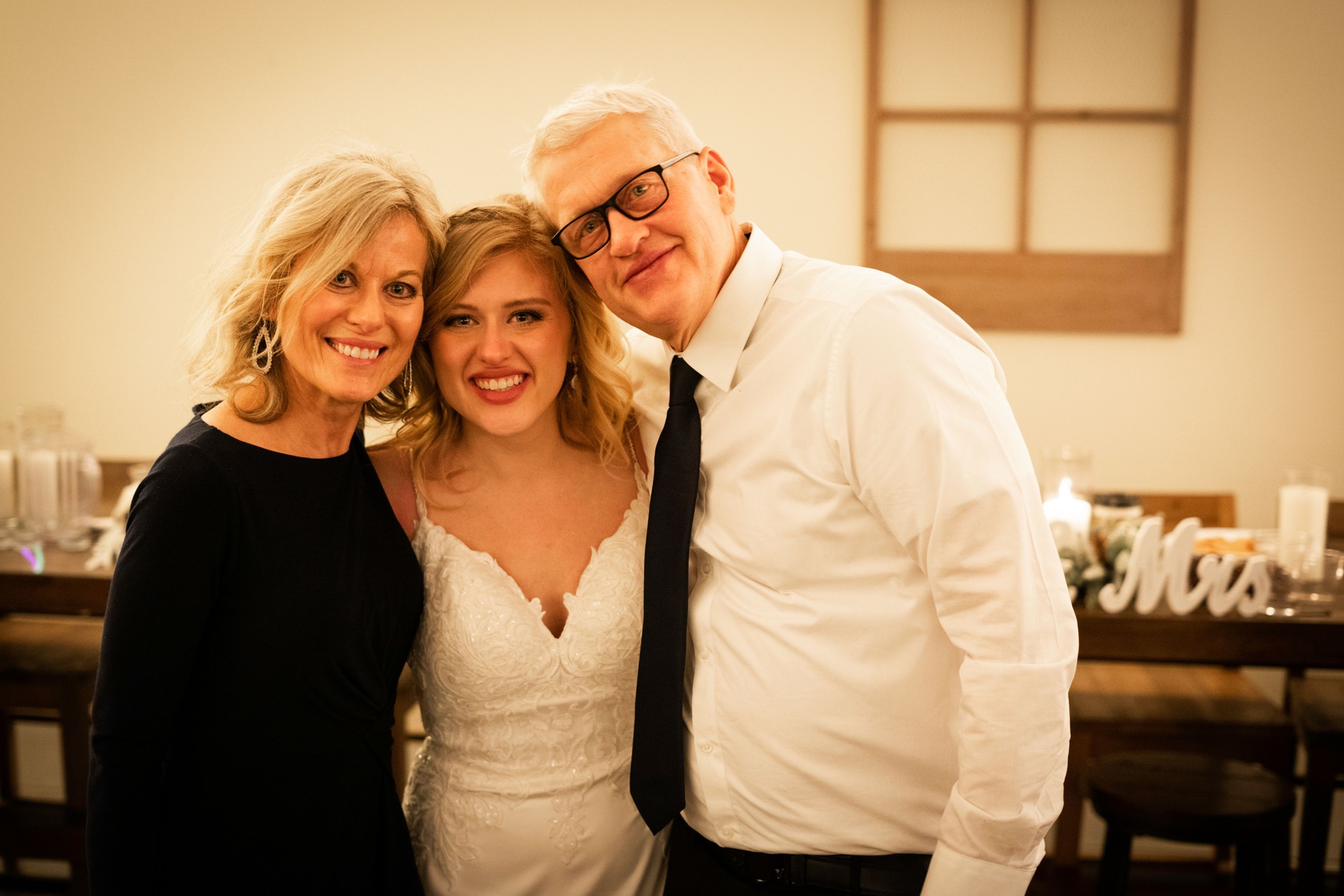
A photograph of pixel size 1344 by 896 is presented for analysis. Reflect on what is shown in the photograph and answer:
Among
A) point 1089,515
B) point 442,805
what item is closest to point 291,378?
point 442,805

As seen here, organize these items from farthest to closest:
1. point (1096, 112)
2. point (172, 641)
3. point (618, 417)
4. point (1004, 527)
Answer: point (1096, 112) < point (618, 417) < point (172, 641) < point (1004, 527)

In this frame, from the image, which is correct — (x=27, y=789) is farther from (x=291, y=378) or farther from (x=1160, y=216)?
(x=1160, y=216)

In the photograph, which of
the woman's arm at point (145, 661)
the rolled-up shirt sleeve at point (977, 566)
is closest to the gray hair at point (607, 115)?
the rolled-up shirt sleeve at point (977, 566)

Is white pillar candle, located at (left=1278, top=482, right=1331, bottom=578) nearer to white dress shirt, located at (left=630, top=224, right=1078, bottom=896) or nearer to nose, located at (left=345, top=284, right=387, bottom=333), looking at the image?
white dress shirt, located at (left=630, top=224, right=1078, bottom=896)

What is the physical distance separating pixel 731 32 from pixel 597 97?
2.74 metres

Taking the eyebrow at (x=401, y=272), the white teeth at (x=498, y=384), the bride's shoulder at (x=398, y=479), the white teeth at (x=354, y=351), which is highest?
the eyebrow at (x=401, y=272)

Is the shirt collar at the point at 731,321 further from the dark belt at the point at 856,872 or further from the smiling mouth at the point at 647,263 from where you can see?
the dark belt at the point at 856,872

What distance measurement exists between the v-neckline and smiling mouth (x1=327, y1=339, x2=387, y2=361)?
353mm

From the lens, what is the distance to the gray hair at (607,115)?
148 cm

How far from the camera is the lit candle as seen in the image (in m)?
2.58

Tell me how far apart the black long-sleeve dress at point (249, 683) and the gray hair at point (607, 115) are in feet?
1.97

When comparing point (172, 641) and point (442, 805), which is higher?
point (172, 641)

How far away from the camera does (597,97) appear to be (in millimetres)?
1489

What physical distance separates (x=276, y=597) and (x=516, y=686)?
1.37 ft
